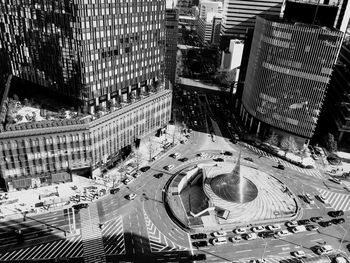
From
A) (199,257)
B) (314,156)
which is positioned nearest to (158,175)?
(199,257)

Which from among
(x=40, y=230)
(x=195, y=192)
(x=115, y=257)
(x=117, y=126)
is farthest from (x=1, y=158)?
(x=195, y=192)

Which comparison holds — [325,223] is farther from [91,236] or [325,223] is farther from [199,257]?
[91,236]

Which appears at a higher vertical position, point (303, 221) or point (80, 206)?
point (303, 221)

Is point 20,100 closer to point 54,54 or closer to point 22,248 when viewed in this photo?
point 54,54

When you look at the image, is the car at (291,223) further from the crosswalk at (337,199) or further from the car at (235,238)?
the crosswalk at (337,199)

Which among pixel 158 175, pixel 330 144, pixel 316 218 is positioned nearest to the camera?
pixel 316 218

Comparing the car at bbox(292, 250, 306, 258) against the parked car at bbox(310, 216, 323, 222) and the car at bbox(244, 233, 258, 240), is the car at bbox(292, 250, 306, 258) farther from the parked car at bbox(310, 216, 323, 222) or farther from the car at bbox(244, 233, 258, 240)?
the parked car at bbox(310, 216, 323, 222)

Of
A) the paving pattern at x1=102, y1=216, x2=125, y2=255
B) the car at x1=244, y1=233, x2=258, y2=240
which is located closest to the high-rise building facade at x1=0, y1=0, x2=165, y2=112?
the paving pattern at x1=102, y1=216, x2=125, y2=255
